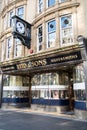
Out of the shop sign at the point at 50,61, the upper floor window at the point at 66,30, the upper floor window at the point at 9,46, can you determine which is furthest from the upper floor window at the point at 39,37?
the upper floor window at the point at 9,46

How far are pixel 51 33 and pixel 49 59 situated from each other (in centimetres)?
258

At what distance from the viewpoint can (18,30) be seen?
575 inches

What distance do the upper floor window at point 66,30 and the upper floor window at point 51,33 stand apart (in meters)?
0.69

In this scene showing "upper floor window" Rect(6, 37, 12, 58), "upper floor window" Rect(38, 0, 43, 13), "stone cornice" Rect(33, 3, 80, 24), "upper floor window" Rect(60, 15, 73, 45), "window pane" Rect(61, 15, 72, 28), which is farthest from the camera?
"upper floor window" Rect(6, 37, 12, 58)

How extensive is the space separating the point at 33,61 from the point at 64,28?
329 centimetres

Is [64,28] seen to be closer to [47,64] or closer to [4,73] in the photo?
[47,64]

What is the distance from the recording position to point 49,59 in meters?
12.8

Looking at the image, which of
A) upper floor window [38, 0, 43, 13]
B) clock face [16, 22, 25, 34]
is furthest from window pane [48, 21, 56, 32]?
clock face [16, 22, 25, 34]

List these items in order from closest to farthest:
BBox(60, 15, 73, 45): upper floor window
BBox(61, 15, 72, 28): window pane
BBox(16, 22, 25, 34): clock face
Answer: BBox(60, 15, 73, 45): upper floor window, BBox(61, 15, 72, 28): window pane, BBox(16, 22, 25, 34): clock face

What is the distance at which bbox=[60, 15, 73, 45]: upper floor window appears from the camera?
1323cm

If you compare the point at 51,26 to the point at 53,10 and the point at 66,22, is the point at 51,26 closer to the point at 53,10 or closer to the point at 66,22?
the point at 53,10

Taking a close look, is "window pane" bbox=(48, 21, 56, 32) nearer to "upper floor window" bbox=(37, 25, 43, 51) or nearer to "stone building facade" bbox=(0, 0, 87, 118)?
"stone building facade" bbox=(0, 0, 87, 118)

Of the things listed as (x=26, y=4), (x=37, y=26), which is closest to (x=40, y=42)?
(x=37, y=26)

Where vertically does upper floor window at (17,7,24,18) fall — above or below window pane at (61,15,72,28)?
above
